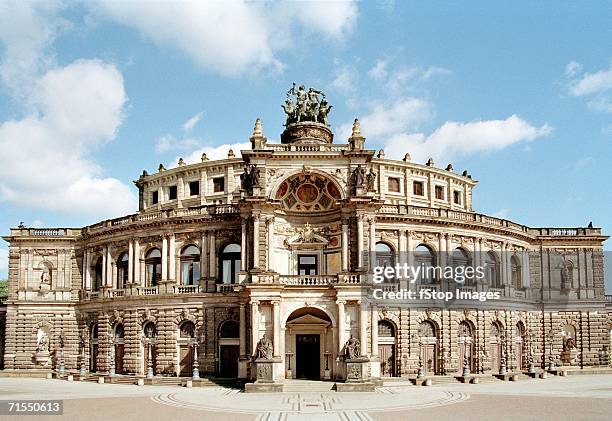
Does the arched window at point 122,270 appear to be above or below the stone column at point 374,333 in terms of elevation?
above

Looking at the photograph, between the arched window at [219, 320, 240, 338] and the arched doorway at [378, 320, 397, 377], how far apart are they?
39.8ft

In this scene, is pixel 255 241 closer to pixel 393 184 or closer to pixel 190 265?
pixel 190 265

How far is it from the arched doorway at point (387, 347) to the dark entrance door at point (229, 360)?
39.4 ft

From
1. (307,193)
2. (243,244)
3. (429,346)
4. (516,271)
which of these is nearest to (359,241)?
(307,193)

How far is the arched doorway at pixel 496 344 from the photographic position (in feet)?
201

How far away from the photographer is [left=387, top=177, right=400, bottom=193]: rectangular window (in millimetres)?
64812

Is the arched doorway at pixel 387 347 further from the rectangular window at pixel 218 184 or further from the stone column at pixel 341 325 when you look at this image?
the rectangular window at pixel 218 184

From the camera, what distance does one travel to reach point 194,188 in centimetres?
6569

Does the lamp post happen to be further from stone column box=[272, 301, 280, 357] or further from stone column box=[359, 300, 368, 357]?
stone column box=[272, 301, 280, 357]

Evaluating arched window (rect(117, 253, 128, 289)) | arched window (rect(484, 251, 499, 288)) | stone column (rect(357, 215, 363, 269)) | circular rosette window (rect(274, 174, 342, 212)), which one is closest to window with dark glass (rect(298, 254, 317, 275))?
circular rosette window (rect(274, 174, 342, 212))

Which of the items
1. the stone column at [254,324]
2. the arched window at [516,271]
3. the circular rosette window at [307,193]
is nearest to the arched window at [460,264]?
the arched window at [516,271]

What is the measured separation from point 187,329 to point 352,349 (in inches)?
666

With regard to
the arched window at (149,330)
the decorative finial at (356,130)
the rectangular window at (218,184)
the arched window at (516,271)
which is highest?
the decorative finial at (356,130)

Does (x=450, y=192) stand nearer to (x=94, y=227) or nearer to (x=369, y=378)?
(x=369, y=378)
